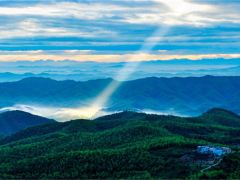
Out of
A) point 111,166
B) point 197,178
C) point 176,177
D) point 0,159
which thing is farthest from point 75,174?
point 0,159

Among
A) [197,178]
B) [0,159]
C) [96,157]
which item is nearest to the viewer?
[197,178]

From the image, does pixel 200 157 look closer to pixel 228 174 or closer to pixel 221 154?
pixel 221 154

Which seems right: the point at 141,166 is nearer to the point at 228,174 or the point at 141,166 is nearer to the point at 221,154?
the point at 221,154

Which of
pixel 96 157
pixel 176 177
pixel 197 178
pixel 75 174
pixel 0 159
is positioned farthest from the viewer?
pixel 0 159

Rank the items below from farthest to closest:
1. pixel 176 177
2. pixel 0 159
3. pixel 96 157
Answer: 1. pixel 0 159
2. pixel 96 157
3. pixel 176 177

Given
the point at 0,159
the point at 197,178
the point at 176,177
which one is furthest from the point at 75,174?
the point at 0,159

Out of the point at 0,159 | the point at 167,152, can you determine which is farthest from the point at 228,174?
the point at 0,159

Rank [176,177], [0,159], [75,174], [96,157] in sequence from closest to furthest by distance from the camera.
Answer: [176,177] → [75,174] → [96,157] → [0,159]

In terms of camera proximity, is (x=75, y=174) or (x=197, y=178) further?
(x=75, y=174)

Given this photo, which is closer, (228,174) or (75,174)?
(228,174)
